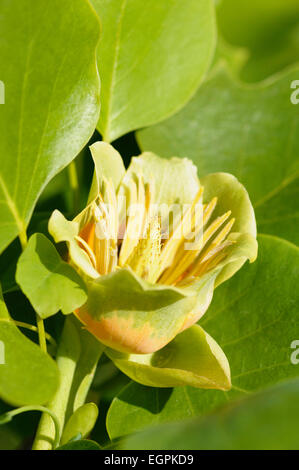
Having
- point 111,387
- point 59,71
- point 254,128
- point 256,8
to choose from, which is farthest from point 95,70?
point 256,8

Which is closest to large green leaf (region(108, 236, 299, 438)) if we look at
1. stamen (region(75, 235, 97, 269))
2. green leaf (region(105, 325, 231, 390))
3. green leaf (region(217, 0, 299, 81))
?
green leaf (region(105, 325, 231, 390))

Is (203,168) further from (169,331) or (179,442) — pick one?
(179,442)

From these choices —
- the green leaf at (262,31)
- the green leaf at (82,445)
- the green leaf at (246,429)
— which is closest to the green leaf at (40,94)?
the green leaf at (82,445)

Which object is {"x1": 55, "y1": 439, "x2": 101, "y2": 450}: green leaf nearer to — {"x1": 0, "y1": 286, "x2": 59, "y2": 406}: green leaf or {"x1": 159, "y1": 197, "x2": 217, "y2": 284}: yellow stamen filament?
{"x1": 0, "y1": 286, "x2": 59, "y2": 406}: green leaf

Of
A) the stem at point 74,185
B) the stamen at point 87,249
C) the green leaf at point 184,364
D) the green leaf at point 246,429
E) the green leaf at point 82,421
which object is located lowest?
the green leaf at point 82,421

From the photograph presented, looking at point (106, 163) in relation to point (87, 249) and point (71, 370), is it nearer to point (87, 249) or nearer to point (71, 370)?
point (87, 249)

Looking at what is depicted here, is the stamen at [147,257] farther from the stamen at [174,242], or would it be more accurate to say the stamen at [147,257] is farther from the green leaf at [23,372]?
the green leaf at [23,372]

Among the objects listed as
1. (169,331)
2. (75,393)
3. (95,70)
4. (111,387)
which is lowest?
(111,387)
